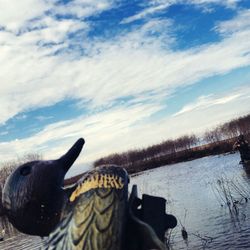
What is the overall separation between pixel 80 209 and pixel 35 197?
0.29 m

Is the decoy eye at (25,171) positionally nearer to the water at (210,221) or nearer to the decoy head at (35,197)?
the decoy head at (35,197)

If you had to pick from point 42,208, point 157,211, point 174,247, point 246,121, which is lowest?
point 174,247

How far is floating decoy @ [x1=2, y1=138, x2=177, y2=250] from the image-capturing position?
1.66m

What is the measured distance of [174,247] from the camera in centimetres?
1309

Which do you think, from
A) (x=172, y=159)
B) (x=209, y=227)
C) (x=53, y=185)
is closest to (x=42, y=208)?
(x=53, y=185)

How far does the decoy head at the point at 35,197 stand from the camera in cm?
191

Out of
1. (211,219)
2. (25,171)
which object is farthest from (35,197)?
(211,219)

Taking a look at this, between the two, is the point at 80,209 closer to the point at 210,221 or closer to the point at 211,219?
the point at 210,221

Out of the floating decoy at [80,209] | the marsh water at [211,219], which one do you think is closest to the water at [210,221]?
the marsh water at [211,219]

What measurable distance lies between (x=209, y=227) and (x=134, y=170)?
48.5 m

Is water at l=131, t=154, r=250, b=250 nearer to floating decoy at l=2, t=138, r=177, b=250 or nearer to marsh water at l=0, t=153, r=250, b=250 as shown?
marsh water at l=0, t=153, r=250, b=250

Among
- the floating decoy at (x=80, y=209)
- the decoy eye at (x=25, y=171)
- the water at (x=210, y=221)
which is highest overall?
the decoy eye at (x=25, y=171)

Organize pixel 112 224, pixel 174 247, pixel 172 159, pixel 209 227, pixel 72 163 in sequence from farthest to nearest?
pixel 172 159 < pixel 209 227 < pixel 174 247 < pixel 72 163 < pixel 112 224

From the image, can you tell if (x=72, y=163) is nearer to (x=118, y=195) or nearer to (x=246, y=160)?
(x=118, y=195)
